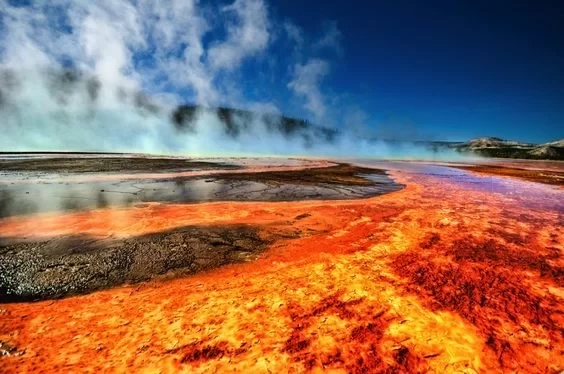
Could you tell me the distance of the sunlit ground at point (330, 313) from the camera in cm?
273

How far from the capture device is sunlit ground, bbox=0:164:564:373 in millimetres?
2732

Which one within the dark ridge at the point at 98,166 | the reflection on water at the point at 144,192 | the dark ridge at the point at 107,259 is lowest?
the dark ridge at the point at 107,259

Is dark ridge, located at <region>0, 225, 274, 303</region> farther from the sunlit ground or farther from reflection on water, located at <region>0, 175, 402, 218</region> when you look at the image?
reflection on water, located at <region>0, 175, 402, 218</region>

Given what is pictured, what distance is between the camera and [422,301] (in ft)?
12.3

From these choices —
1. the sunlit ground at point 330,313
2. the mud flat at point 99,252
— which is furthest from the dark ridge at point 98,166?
the sunlit ground at point 330,313

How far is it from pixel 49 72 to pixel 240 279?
83.1 meters

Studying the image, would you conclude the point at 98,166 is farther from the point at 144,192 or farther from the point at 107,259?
the point at 107,259

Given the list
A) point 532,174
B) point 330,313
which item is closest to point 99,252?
point 330,313

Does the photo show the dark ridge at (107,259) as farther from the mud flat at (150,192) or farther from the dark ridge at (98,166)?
the dark ridge at (98,166)

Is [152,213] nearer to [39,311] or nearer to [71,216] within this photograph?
[71,216]

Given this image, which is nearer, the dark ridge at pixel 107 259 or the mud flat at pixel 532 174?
the dark ridge at pixel 107 259

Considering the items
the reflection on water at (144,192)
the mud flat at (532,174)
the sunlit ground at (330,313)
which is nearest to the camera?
the sunlit ground at (330,313)

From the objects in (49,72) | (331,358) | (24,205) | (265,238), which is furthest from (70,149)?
(331,358)

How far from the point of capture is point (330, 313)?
3.46 meters
